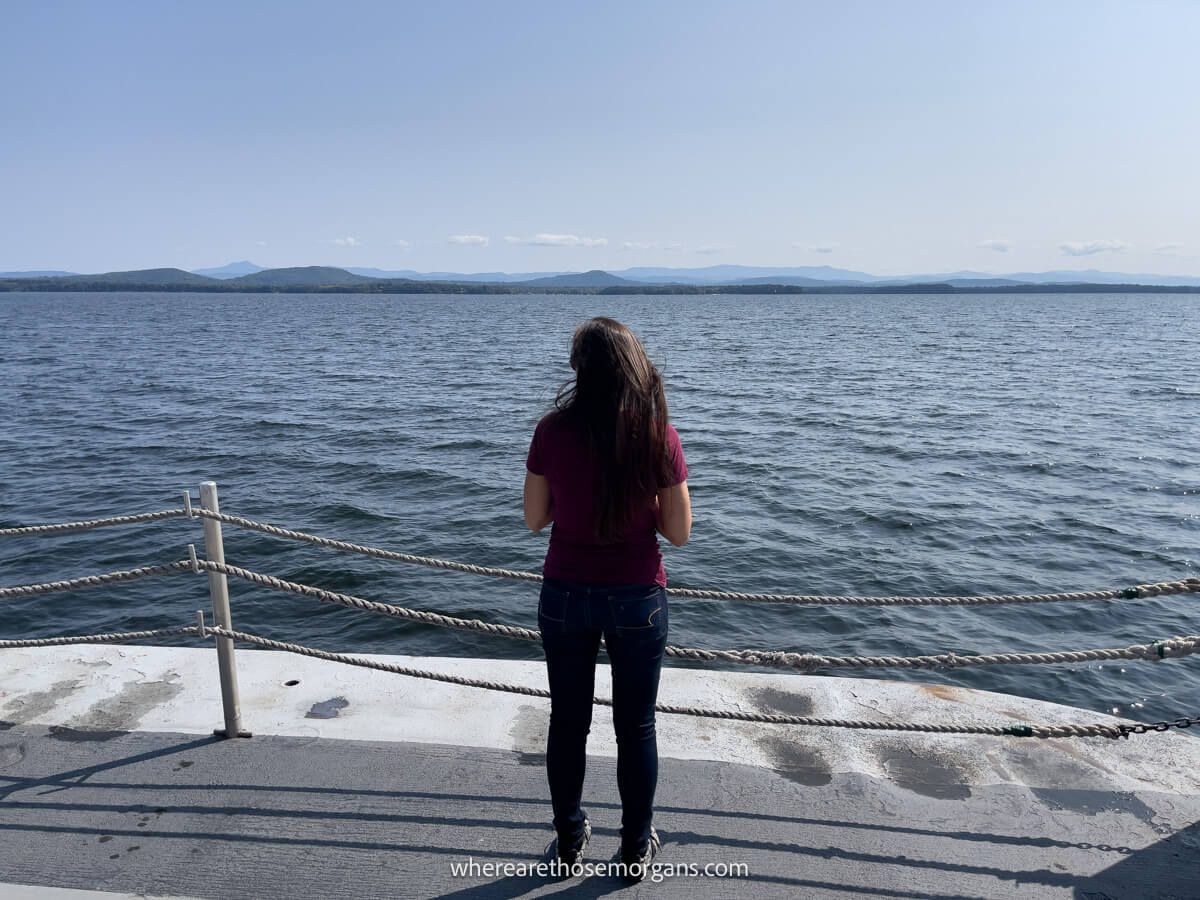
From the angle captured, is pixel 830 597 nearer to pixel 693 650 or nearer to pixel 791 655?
pixel 791 655

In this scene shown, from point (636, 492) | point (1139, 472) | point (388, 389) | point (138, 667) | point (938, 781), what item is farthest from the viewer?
point (388, 389)

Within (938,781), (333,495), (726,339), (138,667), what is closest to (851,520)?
(333,495)

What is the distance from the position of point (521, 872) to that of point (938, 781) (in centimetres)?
195

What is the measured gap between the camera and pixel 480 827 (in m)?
3.36

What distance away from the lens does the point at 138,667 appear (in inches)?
191

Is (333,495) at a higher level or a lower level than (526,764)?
lower

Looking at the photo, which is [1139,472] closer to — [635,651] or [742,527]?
[742,527]

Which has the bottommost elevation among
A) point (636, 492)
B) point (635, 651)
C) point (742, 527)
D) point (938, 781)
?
point (742, 527)

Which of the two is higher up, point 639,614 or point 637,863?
point 639,614

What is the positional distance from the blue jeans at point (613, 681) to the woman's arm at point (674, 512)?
200 mm

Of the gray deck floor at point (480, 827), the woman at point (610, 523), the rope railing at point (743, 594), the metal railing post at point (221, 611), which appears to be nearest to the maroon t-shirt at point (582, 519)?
the woman at point (610, 523)

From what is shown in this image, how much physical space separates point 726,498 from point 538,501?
13.3 meters

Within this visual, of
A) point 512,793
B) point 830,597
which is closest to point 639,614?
point 512,793

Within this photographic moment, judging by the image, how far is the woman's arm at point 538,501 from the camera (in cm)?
284
